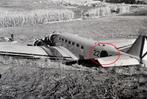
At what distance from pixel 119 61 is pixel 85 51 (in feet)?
13.8

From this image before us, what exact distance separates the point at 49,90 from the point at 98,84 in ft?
6.96

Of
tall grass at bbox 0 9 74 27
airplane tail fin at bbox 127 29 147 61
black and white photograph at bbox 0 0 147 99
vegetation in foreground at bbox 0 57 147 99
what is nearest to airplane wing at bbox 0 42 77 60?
black and white photograph at bbox 0 0 147 99

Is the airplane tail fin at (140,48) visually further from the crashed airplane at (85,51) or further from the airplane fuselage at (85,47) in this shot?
the airplane fuselage at (85,47)

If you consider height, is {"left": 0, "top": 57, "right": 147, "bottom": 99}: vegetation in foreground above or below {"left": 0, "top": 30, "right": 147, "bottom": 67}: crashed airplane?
above

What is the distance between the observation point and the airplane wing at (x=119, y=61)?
13697 mm

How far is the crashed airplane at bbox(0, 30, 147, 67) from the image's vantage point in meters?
14.3

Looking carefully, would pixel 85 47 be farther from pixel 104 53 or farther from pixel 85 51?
pixel 104 53

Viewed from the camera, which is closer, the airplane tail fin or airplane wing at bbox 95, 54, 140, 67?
airplane wing at bbox 95, 54, 140, 67

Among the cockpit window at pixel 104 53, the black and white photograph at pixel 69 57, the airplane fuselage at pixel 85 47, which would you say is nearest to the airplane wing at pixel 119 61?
the black and white photograph at pixel 69 57

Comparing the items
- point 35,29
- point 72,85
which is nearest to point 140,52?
point 72,85

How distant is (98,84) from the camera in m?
→ 9.16

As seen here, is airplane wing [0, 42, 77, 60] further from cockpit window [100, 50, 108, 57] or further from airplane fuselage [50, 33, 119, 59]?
cockpit window [100, 50, 108, 57]

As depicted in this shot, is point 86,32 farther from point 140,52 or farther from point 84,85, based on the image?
point 84,85

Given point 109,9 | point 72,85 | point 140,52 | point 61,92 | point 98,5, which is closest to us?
point 61,92
